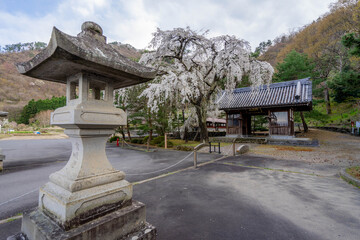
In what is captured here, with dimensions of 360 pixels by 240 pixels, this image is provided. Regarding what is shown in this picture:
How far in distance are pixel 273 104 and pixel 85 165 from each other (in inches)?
635

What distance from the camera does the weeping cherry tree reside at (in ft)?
38.0

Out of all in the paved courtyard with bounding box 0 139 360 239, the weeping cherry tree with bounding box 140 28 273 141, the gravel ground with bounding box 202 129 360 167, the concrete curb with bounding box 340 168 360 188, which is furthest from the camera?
the weeping cherry tree with bounding box 140 28 273 141

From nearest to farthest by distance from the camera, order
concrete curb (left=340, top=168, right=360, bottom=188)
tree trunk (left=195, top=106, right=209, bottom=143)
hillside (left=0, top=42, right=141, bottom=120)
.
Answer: concrete curb (left=340, top=168, right=360, bottom=188), tree trunk (left=195, top=106, right=209, bottom=143), hillside (left=0, top=42, right=141, bottom=120)

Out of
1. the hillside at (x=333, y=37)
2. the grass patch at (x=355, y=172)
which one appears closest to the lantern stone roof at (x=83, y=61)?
the grass patch at (x=355, y=172)

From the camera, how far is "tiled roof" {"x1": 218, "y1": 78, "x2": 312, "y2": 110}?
47.5 feet

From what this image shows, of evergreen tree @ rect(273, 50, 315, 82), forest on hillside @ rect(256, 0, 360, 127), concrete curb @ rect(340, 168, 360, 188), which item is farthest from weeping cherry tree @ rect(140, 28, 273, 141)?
evergreen tree @ rect(273, 50, 315, 82)

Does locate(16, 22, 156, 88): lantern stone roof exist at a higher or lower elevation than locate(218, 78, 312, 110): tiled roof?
lower

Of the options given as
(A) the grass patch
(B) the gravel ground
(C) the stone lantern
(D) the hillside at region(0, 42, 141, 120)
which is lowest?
(B) the gravel ground

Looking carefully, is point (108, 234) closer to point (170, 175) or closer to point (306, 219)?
point (306, 219)

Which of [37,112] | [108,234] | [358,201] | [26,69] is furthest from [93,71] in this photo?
[37,112]

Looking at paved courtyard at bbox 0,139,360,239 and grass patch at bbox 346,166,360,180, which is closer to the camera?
paved courtyard at bbox 0,139,360,239

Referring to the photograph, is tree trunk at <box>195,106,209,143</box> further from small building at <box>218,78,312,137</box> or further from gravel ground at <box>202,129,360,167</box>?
small building at <box>218,78,312,137</box>

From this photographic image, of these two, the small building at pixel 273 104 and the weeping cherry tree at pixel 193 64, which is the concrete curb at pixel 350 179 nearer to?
the weeping cherry tree at pixel 193 64

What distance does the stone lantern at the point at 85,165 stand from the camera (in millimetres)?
2027
